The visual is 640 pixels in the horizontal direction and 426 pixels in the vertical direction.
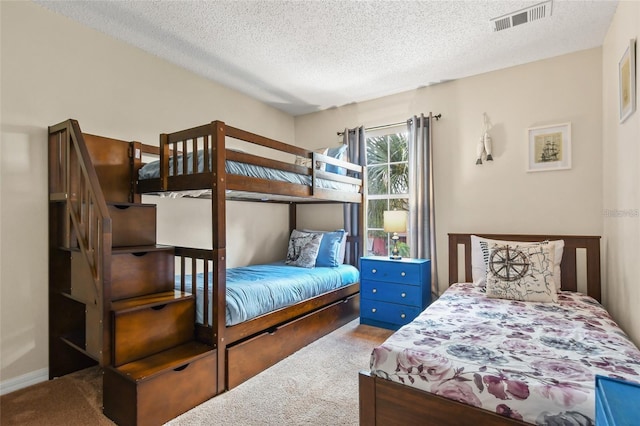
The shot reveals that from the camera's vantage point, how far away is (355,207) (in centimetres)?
401

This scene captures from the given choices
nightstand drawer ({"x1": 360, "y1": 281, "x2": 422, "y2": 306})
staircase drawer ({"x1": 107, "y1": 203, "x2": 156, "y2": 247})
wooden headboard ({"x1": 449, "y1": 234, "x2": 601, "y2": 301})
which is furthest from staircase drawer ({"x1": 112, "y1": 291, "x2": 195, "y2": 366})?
wooden headboard ({"x1": 449, "y1": 234, "x2": 601, "y2": 301})

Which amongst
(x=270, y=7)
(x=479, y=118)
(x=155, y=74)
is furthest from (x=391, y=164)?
(x=155, y=74)

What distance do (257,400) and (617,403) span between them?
69.6 inches

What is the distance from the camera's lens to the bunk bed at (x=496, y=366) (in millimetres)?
1246

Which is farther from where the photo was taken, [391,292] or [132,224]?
[391,292]

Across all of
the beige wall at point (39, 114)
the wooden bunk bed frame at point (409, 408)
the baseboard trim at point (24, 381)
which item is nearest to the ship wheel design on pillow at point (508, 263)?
the wooden bunk bed frame at point (409, 408)

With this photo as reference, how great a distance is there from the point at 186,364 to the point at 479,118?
334cm

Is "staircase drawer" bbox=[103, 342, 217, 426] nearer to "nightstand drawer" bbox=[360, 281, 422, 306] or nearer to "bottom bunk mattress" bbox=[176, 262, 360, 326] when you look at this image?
"bottom bunk mattress" bbox=[176, 262, 360, 326]

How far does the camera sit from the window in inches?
154

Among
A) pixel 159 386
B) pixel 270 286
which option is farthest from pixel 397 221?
pixel 159 386

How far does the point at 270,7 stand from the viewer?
2291 millimetres

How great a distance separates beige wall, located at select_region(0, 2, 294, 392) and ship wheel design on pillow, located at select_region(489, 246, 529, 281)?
2806 millimetres

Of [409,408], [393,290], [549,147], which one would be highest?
[549,147]

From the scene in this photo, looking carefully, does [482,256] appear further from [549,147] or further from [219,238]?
[219,238]
